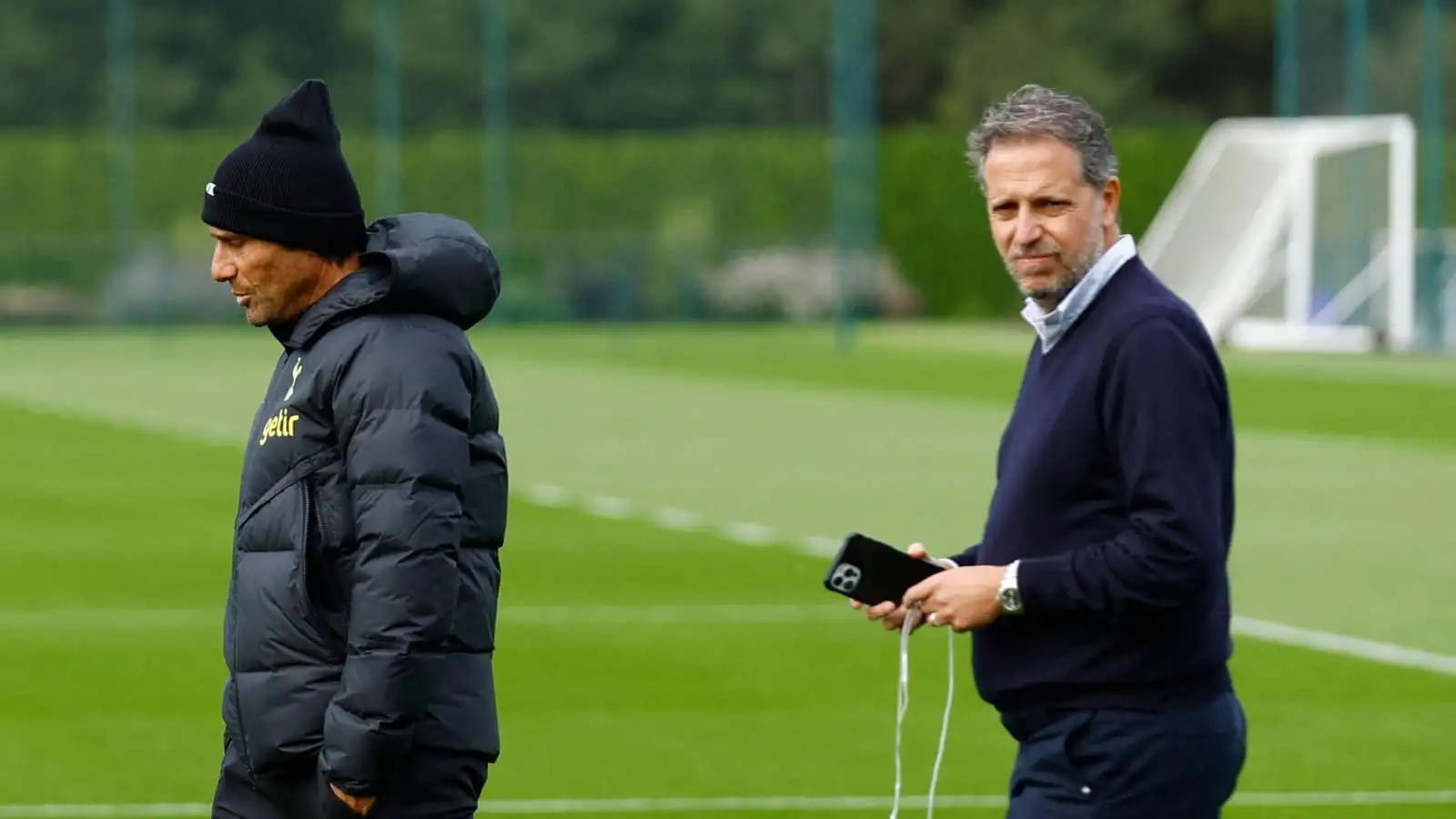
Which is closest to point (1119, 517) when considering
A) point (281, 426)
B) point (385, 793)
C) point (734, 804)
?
point (385, 793)

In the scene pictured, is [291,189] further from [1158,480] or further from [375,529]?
[1158,480]

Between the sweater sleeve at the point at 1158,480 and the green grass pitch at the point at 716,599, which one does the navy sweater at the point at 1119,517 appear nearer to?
the sweater sleeve at the point at 1158,480

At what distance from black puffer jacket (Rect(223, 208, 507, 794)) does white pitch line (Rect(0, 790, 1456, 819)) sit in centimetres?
385

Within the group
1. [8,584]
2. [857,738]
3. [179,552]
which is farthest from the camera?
[179,552]

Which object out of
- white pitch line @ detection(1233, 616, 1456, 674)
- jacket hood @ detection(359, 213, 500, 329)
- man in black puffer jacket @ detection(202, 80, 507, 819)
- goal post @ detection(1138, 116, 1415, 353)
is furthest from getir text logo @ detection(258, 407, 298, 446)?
goal post @ detection(1138, 116, 1415, 353)

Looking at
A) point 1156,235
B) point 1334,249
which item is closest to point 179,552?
point 1334,249

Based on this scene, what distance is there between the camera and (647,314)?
4338cm

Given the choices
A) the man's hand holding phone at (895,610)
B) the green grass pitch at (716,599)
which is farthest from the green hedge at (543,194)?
the man's hand holding phone at (895,610)

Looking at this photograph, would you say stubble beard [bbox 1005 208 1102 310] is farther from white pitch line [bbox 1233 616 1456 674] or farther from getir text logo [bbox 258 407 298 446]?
white pitch line [bbox 1233 616 1456 674]

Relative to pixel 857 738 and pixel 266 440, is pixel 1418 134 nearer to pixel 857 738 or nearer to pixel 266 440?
pixel 857 738

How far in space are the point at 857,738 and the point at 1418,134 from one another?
32.3 meters

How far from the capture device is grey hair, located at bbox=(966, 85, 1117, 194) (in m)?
4.81

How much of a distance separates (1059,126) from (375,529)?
1.22m

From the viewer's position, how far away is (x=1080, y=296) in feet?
15.8
